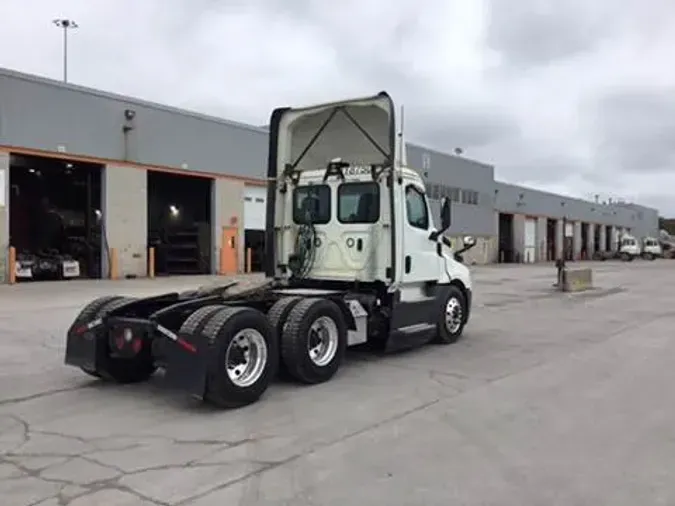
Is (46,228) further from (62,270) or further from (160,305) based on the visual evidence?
(160,305)

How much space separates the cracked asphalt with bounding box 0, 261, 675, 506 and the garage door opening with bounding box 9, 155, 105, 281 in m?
19.1

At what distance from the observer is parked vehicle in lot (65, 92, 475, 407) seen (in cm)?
668

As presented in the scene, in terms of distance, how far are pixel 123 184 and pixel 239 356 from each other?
22.8m

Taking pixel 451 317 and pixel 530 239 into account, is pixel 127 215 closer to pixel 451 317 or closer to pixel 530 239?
pixel 451 317

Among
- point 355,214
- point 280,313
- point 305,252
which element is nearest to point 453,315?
point 355,214

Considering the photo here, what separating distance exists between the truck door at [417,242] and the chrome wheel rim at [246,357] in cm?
307

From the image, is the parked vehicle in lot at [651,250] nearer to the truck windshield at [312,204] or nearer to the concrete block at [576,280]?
the concrete block at [576,280]

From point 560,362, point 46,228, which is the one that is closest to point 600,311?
point 560,362

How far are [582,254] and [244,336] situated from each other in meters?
71.4

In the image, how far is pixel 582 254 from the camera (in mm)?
72812

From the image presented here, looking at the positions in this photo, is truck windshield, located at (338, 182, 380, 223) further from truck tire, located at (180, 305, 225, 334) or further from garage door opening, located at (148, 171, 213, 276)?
garage door opening, located at (148, 171, 213, 276)

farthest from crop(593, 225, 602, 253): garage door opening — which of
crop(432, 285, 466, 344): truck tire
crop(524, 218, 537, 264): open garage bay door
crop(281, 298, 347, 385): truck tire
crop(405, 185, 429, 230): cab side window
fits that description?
crop(281, 298, 347, 385): truck tire

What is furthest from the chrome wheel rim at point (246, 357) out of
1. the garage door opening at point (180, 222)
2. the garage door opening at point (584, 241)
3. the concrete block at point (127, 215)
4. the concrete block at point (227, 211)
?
the garage door opening at point (584, 241)

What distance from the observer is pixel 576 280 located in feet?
77.9
